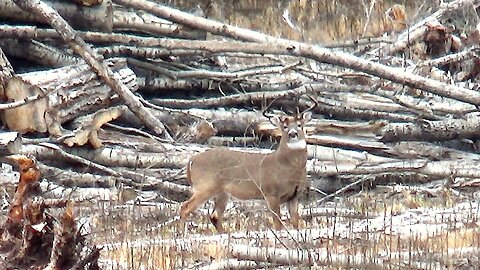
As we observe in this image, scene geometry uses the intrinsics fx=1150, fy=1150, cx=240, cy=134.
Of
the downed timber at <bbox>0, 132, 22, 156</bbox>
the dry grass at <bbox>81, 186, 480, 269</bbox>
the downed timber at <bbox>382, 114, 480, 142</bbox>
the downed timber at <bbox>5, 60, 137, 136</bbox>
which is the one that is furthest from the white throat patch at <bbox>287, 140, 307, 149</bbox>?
the downed timber at <bbox>382, 114, 480, 142</bbox>

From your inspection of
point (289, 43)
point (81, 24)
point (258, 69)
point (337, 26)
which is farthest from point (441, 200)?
point (337, 26)

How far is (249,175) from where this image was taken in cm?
984

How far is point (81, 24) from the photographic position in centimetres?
1255

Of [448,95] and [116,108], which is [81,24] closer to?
[116,108]

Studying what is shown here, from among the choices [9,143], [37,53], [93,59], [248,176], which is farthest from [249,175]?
[37,53]

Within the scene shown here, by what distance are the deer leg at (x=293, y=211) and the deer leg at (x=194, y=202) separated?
702 millimetres

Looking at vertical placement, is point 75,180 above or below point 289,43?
below

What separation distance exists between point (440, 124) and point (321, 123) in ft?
4.52

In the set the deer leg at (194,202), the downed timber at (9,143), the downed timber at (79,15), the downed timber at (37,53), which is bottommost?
the deer leg at (194,202)

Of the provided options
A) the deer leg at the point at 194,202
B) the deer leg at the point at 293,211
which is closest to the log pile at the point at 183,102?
the deer leg at the point at 194,202

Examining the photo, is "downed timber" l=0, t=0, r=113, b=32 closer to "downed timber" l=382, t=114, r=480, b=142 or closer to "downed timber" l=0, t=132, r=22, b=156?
"downed timber" l=0, t=132, r=22, b=156

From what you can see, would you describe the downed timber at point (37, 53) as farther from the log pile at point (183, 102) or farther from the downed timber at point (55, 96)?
the downed timber at point (55, 96)

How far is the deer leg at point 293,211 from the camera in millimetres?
9508

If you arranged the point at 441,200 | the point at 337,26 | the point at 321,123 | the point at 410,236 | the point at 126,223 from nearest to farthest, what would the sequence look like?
the point at 410,236 → the point at 126,223 → the point at 441,200 → the point at 321,123 → the point at 337,26
